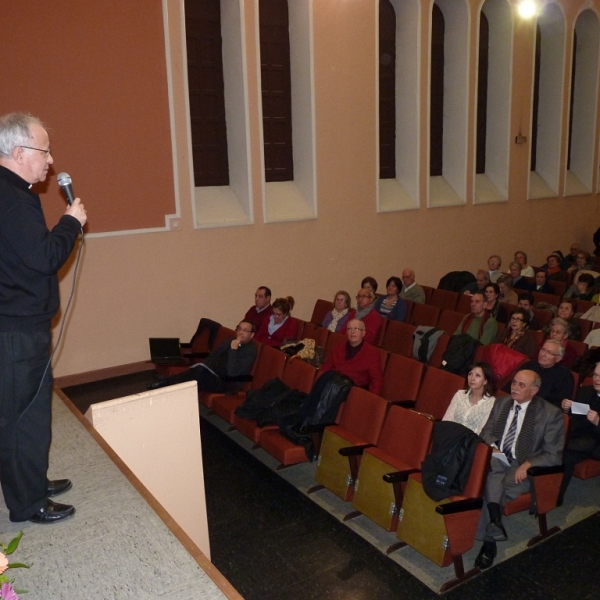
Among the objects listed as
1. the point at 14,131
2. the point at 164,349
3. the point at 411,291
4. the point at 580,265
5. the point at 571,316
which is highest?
the point at 14,131

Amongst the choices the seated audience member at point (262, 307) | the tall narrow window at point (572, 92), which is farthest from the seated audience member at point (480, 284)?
the tall narrow window at point (572, 92)

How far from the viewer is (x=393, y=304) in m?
6.52

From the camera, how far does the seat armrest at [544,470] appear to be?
3473mm

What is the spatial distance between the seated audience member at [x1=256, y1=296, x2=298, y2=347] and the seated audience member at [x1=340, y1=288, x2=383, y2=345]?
Result: 53 cm

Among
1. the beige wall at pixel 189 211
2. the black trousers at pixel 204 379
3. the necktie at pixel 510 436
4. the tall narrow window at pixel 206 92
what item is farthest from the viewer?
the tall narrow window at pixel 206 92

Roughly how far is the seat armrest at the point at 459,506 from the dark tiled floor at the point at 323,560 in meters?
0.41

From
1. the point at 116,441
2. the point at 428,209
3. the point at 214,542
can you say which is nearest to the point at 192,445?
the point at 116,441

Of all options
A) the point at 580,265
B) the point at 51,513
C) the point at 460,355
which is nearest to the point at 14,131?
the point at 51,513

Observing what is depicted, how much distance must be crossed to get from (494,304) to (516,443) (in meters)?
2.71

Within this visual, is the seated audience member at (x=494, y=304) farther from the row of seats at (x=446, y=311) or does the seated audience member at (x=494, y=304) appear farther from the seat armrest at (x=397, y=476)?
the seat armrest at (x=397, y=476)

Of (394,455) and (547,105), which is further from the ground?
(547,105)

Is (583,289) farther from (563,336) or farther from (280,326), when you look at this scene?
(280,326)

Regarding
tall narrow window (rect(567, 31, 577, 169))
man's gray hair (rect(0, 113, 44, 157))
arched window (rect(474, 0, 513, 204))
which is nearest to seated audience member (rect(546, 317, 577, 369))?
man's gray hair (rect(0, 113, 44, 157))

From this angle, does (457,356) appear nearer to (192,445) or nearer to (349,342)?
(349,342)
